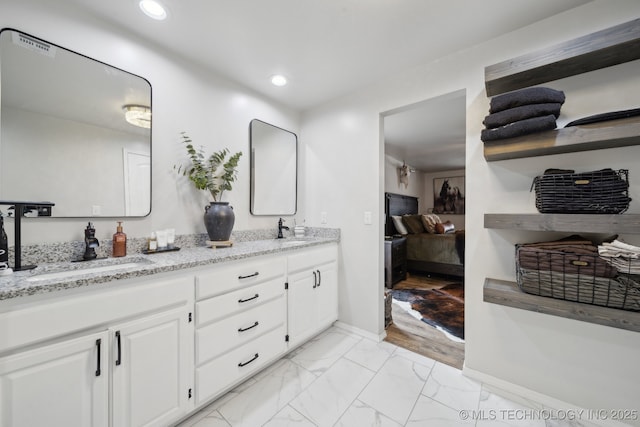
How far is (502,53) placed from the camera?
1658 mm

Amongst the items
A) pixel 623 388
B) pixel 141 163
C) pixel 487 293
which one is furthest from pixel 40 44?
pixel 623 388

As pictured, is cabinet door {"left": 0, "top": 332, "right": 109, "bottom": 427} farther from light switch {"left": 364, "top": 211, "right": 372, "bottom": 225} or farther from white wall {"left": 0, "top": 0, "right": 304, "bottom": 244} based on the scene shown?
light switch {"left": 364, "top": 211, "right": 372, "bottom": 225}

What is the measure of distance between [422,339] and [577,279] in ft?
4.40

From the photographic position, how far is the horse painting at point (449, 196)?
6.45 meters

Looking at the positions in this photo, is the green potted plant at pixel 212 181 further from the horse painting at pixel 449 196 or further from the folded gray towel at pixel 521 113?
the horse painting at pixel 449 196

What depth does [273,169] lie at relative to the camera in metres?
2.55

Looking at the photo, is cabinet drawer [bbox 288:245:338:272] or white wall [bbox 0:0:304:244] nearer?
white wall [bbox 0:0:304:244]

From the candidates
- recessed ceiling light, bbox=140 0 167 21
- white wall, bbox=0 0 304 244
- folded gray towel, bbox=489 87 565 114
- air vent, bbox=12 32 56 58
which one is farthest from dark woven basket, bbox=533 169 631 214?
air vent, bbox=12 32 56 58

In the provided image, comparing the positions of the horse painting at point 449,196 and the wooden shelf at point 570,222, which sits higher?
the horse painting at point 449,196

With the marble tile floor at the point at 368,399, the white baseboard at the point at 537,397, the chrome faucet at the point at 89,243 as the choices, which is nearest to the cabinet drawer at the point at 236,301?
the marble tile floor at the point at 368,399

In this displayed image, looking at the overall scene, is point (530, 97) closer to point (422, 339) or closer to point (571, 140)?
point (571, 140)

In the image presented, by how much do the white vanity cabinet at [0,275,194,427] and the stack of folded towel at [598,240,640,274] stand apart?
6.95 ft

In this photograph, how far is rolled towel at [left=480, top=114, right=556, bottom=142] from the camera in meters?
1.30

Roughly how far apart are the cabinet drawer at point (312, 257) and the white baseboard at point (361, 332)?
2.24ft
